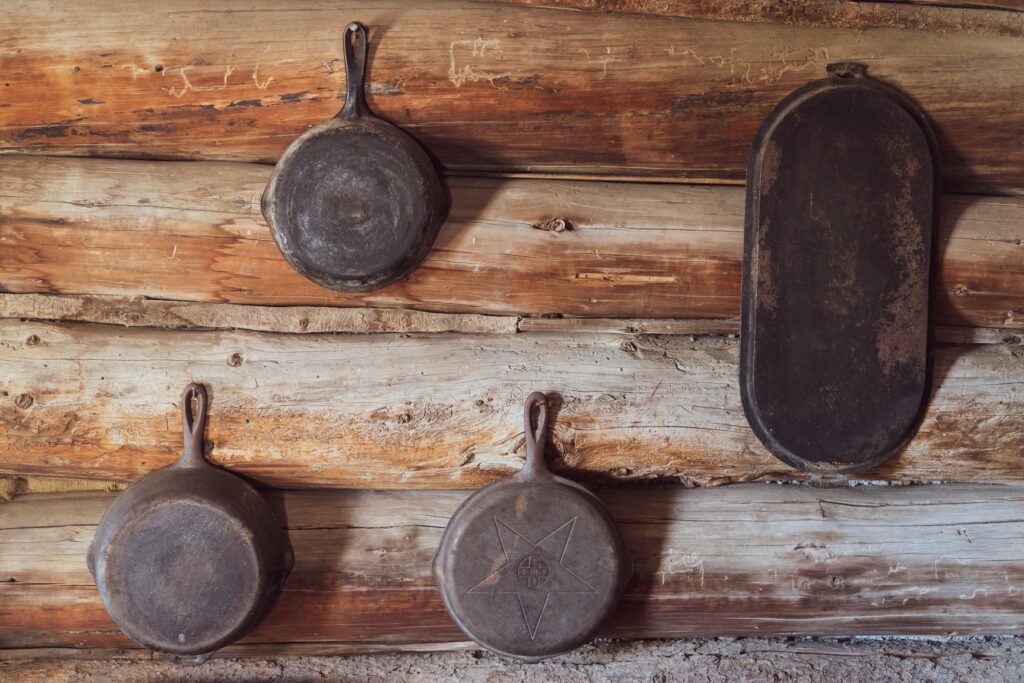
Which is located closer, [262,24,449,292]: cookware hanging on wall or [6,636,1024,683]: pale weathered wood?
[262,24,449,292]: cookware hanging on wall

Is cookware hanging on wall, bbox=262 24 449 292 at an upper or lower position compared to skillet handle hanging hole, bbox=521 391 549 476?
upper

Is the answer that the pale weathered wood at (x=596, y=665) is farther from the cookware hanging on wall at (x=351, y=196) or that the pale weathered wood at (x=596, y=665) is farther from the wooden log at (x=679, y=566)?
the cookware hanging on wall at (x=351, y=196)

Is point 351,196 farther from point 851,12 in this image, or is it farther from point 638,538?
point 851,12

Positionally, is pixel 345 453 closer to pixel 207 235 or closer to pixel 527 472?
pixel 527 472

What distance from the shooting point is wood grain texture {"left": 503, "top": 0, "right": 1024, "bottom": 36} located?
5.57 ft

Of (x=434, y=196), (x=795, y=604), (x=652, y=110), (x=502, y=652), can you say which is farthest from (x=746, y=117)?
(x=502, y=652)

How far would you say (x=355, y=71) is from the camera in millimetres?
1625

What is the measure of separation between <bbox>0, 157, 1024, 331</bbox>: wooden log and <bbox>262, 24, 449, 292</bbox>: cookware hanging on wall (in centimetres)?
10

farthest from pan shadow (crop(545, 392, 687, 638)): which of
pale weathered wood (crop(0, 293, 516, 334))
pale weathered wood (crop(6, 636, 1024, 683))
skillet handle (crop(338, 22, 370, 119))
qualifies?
skillet handle (crop(338, 22, 370, 119))

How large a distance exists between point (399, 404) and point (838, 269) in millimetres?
939

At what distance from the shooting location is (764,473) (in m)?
1.80

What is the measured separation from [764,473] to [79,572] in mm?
1488

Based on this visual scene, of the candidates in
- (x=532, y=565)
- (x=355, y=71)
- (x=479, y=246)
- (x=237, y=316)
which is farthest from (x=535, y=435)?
(x=355, y=71)

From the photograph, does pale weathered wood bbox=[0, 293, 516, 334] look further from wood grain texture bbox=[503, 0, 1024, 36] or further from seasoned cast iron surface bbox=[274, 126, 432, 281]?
wood grain texture bbox=[503, 0, 1024, 36]
